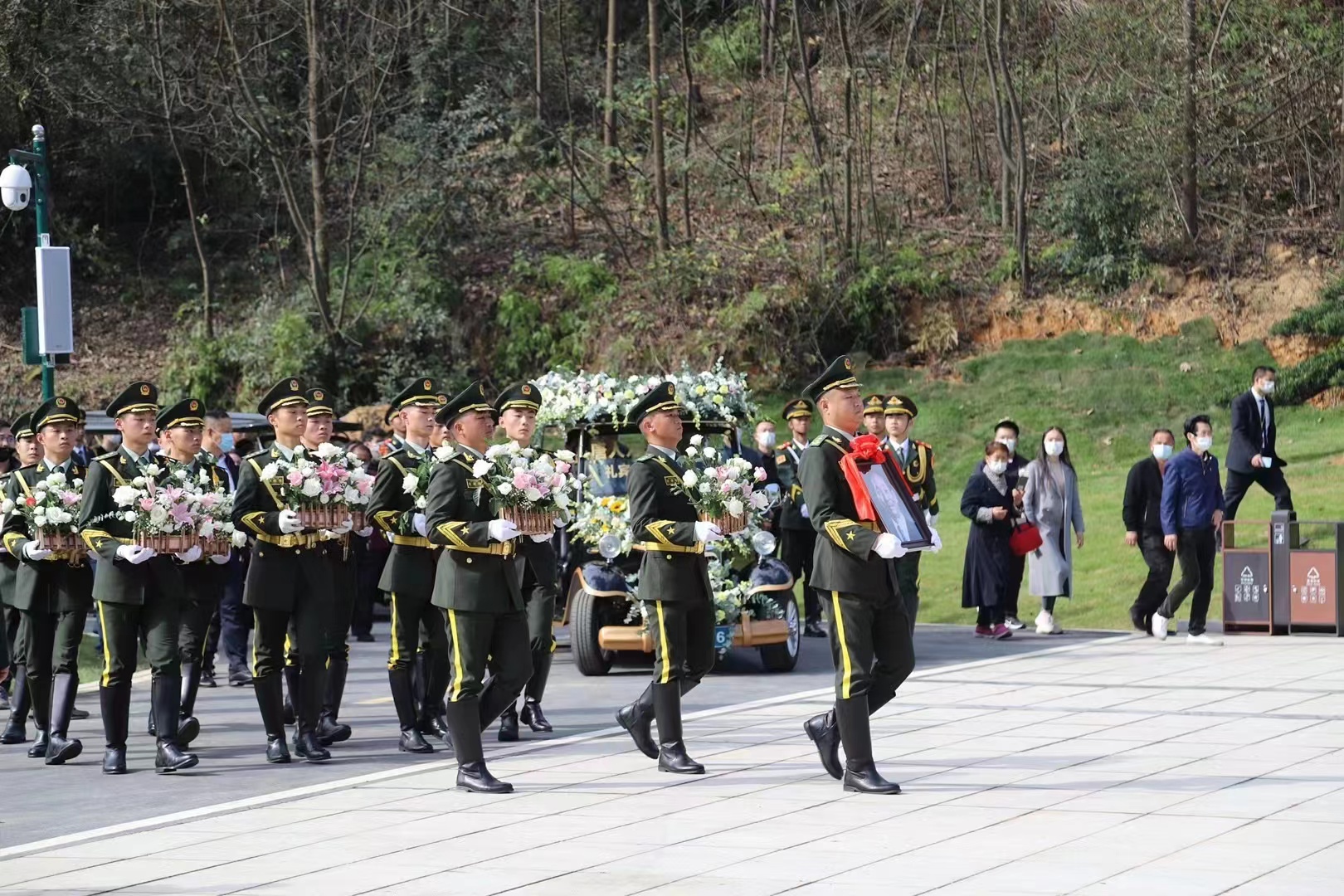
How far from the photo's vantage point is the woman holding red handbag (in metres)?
16.8

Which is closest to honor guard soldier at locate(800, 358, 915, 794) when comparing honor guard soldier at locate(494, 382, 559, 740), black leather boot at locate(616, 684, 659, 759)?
black leather boot at locate(616, 684, 659, 759)

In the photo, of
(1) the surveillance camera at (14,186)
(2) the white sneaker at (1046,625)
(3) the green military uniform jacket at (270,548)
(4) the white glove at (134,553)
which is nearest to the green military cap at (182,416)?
(3) the green military uniform jacket at (270,548)

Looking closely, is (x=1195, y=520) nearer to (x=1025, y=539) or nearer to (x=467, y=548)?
(x=1025, y=539)

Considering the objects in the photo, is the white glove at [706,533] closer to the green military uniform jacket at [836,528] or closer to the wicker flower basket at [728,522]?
the green military uniform jacket at [836,528]

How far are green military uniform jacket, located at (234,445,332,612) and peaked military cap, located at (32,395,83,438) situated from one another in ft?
4.76

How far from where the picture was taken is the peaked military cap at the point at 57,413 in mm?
10945

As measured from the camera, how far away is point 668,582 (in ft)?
31.2

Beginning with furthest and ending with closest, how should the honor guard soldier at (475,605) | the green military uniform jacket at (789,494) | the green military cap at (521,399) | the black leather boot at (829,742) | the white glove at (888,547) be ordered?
1. the green military uniform jacket at (789,494)
2. the green military cap at (521,399)
3. the black leather boot at (829,742)
4. the honor guard soldier at (475,605)
5. the white glove at (888,547)

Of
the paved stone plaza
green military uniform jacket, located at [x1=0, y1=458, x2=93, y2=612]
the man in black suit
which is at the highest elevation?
the man in black suit

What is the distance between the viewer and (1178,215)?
3097cm

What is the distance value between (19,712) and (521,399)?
13.5ft

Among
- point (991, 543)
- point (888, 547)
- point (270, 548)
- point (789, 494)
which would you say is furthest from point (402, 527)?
point (991, 543)

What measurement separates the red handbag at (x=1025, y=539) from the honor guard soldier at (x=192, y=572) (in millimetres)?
8298

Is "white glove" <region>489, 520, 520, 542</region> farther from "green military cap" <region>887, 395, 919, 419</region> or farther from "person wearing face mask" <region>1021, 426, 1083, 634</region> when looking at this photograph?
"person wearing face mask" <region>1021, 426, 1083, 634</region>
